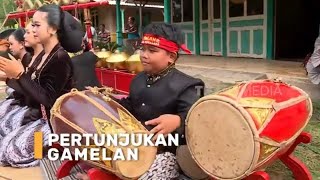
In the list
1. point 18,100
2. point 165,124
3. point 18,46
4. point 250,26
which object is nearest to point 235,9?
point 250,26

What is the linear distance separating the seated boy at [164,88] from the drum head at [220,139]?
206 millimetres

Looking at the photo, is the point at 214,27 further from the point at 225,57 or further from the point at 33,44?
the point at 33,44

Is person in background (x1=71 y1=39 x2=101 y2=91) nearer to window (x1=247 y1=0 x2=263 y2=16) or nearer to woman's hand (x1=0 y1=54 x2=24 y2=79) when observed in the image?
woman's hand (x1=0 y1=54 x2=24 y2=79)

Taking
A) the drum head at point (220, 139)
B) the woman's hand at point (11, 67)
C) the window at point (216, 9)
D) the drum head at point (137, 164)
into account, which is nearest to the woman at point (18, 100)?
the woman's hand at point (11, 67)

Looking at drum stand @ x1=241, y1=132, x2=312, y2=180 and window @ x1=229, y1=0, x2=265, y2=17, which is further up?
window @ x1=229, y1=0, x2=265, y2=17

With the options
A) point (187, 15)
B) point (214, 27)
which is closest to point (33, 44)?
point (214, 27)

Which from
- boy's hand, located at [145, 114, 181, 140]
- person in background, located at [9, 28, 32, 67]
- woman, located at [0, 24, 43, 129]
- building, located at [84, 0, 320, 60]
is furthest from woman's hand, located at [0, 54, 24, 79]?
building, located at [84, 0, 320, 60]

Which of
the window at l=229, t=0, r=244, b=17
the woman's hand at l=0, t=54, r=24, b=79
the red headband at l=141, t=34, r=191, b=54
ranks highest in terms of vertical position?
the window at l=229, t=0, r=244, b=17

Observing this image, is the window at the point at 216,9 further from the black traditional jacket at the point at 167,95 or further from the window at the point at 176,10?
the black traditional jacket at the point at 167,95

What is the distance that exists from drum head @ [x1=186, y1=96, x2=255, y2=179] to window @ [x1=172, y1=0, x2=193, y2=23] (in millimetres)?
9209

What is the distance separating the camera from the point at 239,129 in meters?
1.73

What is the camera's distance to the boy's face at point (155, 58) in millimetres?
2170

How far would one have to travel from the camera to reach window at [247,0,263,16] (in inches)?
336

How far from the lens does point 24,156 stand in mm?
3129
